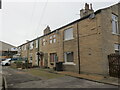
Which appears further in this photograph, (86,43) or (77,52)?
(77,52)

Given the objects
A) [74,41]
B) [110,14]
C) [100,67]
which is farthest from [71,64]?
[110,14]

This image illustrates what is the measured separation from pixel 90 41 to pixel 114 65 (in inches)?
118

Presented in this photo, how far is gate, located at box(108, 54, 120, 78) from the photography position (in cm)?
939

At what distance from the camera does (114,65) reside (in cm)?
972

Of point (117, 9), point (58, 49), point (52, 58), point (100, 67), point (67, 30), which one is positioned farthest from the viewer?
point (52, 58)

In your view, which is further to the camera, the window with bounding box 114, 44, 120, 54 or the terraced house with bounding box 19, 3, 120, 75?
the window with bounding box 114, 44, 120, 54

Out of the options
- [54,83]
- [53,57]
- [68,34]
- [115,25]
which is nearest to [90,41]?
[115,25]

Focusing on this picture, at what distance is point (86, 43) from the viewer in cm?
1191

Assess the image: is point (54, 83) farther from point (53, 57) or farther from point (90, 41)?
point (53, 57)

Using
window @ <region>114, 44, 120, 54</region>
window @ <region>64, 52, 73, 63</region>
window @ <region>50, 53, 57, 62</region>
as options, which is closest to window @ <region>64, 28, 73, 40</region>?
window @ <region>64, 52, 73, 63</region>

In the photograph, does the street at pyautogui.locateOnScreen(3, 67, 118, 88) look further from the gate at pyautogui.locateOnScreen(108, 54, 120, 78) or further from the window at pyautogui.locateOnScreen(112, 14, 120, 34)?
the window at pyautogui.locateOnScreen(112, 14, 120, 34)

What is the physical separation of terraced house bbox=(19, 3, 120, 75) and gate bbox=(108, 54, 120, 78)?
0.31m

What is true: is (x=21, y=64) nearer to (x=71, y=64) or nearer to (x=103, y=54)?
(x=71, y=64)

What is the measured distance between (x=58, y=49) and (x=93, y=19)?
653 centimetres
